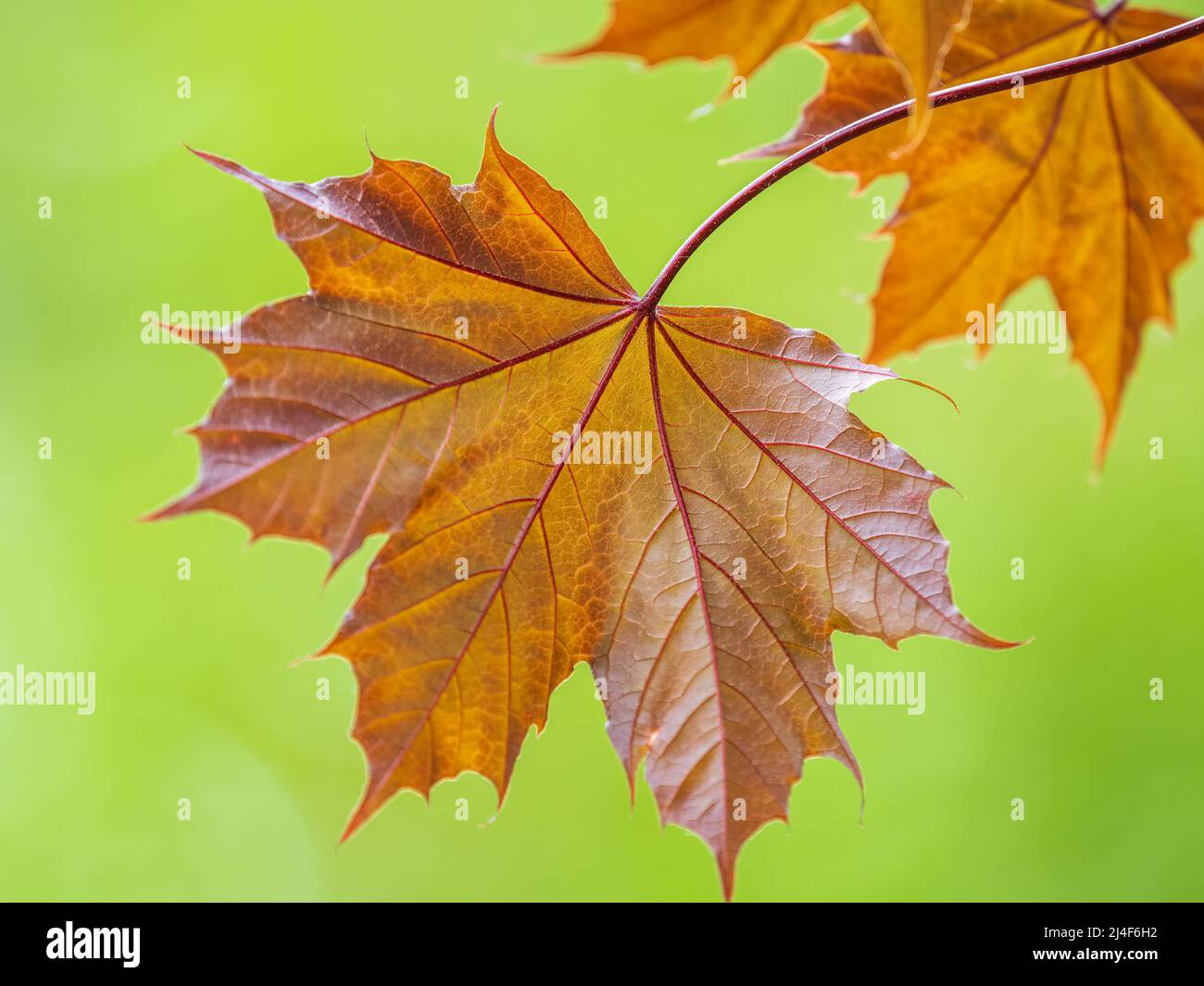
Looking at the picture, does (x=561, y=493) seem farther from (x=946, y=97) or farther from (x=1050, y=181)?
(x=1050, y=181)

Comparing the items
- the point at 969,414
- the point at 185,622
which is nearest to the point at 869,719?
the point at 969,414

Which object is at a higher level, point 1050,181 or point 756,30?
point 1050,181

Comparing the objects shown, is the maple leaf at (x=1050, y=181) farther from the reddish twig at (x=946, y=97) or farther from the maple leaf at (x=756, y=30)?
the maple leaf at (x=756, y=30)

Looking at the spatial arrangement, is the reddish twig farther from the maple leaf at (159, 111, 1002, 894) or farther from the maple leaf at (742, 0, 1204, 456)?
the maple leaf at (742, 0, 1204, 456)

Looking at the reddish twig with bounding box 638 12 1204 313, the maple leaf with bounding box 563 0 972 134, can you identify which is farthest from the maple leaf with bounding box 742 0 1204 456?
the maple leaf with bounding box 563 0 972 134

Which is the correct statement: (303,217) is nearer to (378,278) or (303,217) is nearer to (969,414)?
(378,278)

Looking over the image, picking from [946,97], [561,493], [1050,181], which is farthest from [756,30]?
[1050,181]
